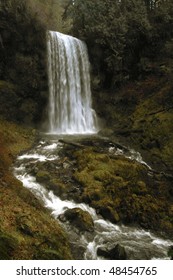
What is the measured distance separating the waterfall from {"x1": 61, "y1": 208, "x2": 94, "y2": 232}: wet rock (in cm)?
1146

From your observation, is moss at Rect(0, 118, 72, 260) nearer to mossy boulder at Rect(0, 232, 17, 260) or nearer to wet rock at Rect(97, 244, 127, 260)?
mossy boulder at Rect(0, 232, 17, 260)

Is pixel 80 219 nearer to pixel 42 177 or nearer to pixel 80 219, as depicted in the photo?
pixel 80 219

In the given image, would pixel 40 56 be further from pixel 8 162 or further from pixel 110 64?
pixel 8 162

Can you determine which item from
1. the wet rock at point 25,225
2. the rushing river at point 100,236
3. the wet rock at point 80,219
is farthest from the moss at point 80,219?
the wet rock at point 25,225

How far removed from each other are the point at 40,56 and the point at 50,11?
453 cm

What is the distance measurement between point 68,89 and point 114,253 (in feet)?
51.5

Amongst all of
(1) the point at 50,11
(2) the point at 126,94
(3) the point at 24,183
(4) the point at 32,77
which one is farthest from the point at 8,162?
(1) the point at 50,11

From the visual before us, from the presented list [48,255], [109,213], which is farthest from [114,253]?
[109,213]

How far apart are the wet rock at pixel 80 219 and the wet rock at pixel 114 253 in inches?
45.2

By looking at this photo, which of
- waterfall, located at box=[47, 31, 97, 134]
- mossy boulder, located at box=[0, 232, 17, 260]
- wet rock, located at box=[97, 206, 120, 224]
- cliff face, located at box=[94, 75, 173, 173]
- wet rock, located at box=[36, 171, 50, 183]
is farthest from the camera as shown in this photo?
waterfall, located at box=[47, 31, 97, 134]

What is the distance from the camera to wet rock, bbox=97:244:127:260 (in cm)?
823

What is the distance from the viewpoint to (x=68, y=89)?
73.6ft

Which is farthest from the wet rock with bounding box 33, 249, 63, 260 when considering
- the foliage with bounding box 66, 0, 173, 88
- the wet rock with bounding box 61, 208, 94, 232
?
the foliage with bounding box 66, 0, 173, 88
